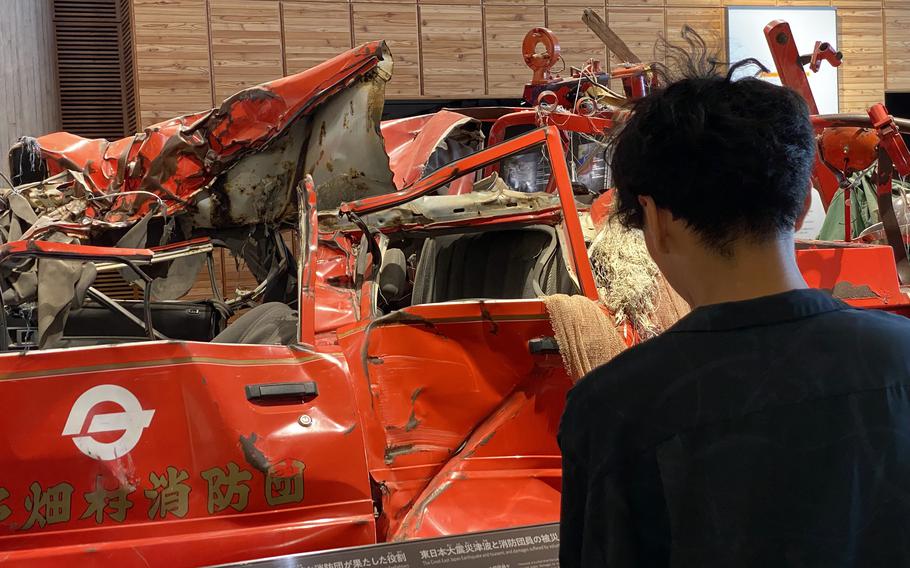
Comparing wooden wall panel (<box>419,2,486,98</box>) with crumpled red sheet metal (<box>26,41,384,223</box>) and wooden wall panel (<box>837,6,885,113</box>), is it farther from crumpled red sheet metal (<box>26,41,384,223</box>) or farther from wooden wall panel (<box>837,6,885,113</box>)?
crumpled red sheet metal (<box>26,41,384,223</box>)

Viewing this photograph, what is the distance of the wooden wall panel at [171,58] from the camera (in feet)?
28.0

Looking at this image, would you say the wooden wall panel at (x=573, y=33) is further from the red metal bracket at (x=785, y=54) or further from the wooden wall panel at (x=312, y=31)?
the red metal bracket at (x=785, y=54)

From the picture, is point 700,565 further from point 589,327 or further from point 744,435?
point 589,327

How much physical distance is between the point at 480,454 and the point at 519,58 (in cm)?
742

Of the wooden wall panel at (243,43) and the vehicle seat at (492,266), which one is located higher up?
the wooden wall panel at (243,43)

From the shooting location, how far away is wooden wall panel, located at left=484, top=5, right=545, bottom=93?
9664mm

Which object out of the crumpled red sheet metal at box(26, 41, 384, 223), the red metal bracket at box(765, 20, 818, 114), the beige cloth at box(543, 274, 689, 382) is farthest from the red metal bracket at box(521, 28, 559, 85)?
the beige cloth at box(543, 274, 689, 382)

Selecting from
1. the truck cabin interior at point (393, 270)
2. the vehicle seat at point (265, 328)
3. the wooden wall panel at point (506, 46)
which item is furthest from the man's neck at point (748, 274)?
the wooden wall panel at point (506, 46)

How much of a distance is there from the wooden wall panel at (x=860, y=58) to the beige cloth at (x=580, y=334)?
916 cm

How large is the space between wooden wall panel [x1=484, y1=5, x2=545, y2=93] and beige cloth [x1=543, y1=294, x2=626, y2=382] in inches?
279

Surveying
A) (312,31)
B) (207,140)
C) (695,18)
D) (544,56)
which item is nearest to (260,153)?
(207,140)

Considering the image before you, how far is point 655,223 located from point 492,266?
2.70 metres

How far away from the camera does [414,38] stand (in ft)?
30.9

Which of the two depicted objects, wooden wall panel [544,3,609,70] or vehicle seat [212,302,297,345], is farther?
wooden wall panel [544,3,609,70]
